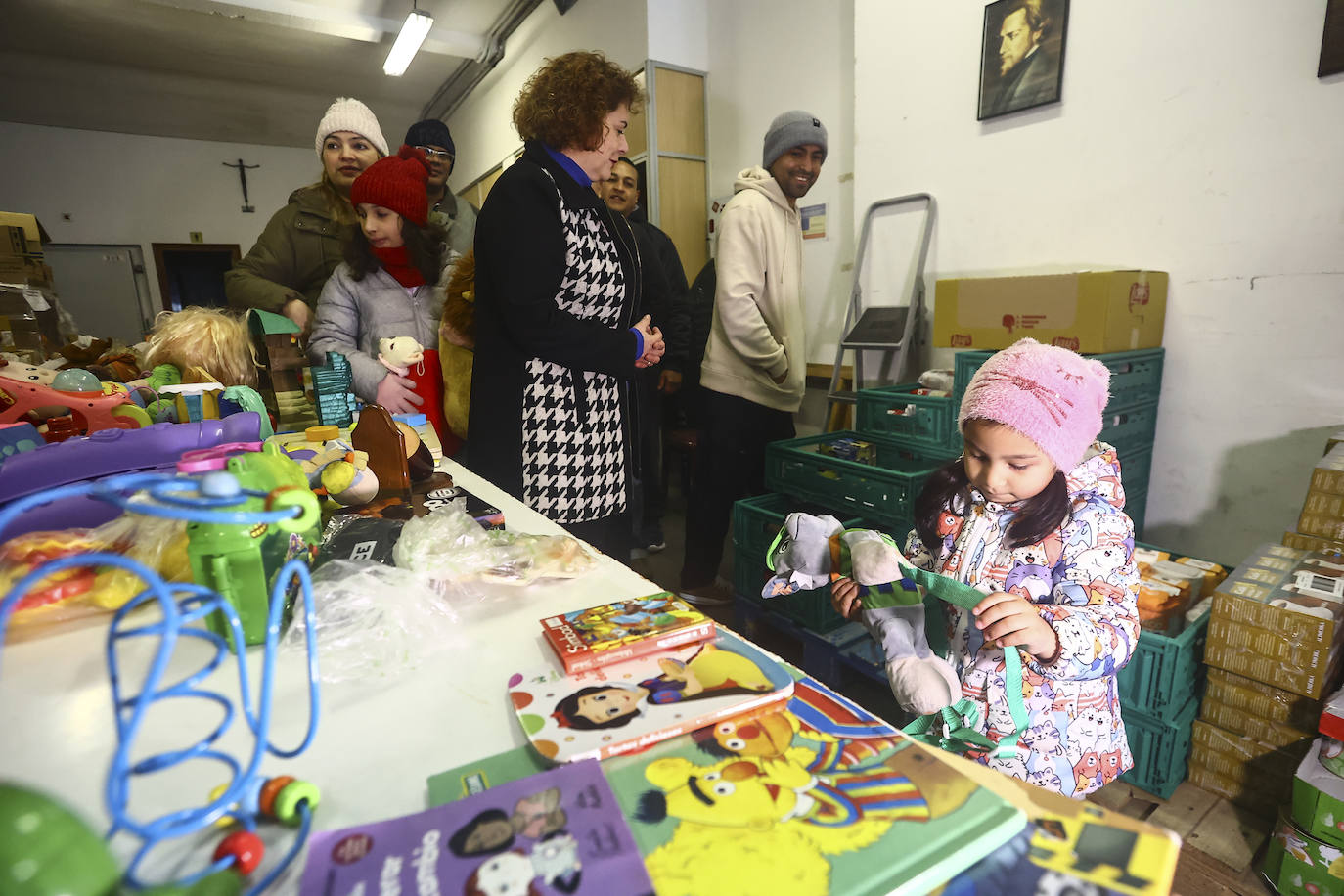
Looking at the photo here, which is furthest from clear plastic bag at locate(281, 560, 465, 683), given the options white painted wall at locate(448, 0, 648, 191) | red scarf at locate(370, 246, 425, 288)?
white painted wall at locate(448, 0, 648, 191)

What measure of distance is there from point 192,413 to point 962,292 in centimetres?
222

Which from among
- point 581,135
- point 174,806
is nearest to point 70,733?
point 174,806

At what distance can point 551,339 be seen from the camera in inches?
59.9

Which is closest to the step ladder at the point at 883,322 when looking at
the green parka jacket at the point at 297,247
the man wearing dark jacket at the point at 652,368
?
the man wearing dark jacket at the point at 652,368

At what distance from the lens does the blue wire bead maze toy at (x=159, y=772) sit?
1.05ft

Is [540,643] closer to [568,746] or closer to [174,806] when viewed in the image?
[568,746]

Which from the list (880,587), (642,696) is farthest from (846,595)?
(642,696)

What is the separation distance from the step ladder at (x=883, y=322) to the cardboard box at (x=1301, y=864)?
1.67m

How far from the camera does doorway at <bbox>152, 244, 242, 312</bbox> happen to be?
311 inches

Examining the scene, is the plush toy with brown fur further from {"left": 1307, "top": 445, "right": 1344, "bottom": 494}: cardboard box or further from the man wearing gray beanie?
{"left": 1307, "top": 445, "right": 1344, "bottom": 494}: cardboard box

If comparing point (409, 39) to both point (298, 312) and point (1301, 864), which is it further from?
point (1301, 864)

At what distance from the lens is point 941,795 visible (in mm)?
460

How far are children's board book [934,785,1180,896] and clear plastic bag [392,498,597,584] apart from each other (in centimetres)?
57

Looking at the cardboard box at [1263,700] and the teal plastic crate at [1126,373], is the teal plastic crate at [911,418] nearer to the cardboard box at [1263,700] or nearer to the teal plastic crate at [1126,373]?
the teal plastic crate at [1126,373]
